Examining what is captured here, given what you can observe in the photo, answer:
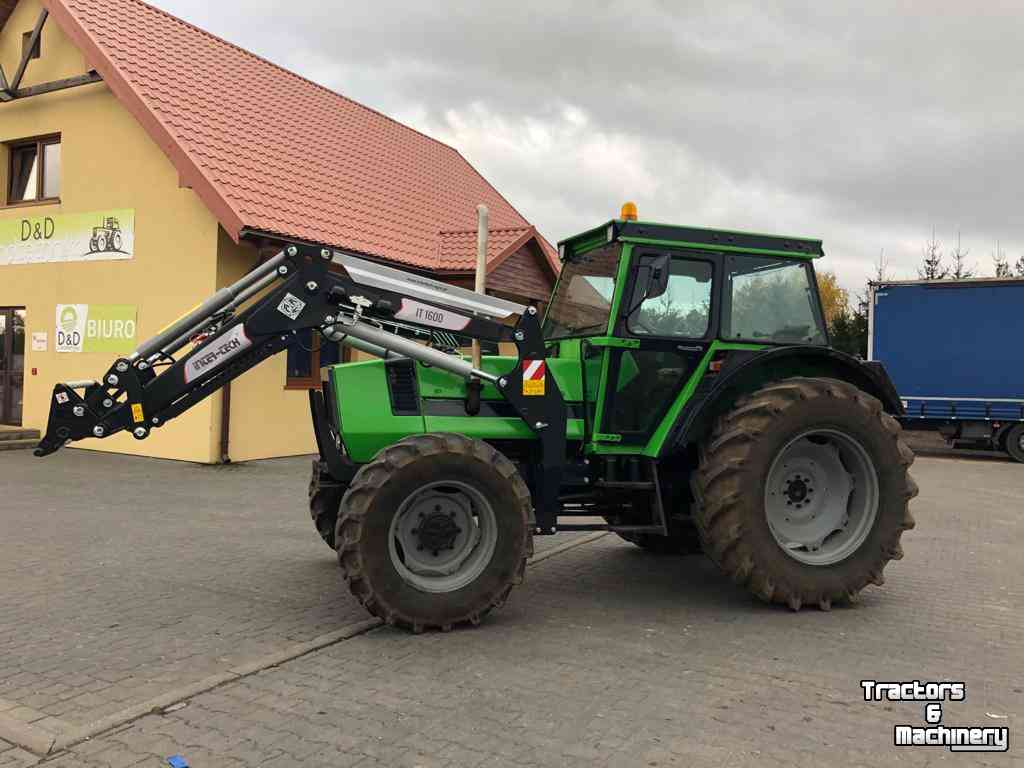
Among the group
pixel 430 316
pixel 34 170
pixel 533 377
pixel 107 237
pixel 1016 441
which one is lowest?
pixel 1016 441

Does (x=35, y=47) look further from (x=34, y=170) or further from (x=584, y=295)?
(x=584, y=295)

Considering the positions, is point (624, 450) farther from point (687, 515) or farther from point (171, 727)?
point (171, 727)

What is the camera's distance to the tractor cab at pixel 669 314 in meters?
5.43

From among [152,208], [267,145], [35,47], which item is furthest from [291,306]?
[35,47]

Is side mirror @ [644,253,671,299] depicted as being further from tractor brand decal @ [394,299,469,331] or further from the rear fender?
tractor brand decal @ [394,299,469,331]

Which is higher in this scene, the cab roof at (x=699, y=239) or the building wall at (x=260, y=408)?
the cab roof at (x=699, y=239)

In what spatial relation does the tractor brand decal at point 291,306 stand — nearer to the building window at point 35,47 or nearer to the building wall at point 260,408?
the building wall at point 260,408

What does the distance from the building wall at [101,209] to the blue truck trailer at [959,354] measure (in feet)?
43.6

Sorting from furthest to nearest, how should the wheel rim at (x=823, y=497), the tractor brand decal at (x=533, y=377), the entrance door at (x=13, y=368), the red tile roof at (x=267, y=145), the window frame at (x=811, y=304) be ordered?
the entrance door at (x=13, y=368), the red tile roof at (x=267, y=145), the window frame at (x=811, y=304), the wheel rim at (x=823, y=497), the tractor brand decal at (x=533, y=377)

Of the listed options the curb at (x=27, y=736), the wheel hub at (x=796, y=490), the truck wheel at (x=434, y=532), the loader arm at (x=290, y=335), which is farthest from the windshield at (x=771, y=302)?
the curb at (x=27, y=736)

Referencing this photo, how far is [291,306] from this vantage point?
4910mm

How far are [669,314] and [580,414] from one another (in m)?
0.89

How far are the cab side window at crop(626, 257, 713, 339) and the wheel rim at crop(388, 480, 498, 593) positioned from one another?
170 centimetres

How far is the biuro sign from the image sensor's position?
12922 millimetres
